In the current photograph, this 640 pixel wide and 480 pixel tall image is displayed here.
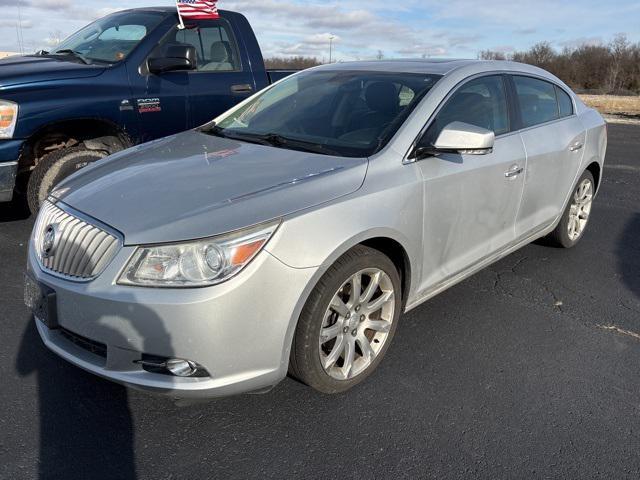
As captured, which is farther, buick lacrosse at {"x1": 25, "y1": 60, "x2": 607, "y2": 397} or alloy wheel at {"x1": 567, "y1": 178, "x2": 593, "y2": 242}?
alloy wheel at {"x1": 567, "y1": 178, "x2": 593, "y2": 242}

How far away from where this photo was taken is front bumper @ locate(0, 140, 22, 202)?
14.3 feet

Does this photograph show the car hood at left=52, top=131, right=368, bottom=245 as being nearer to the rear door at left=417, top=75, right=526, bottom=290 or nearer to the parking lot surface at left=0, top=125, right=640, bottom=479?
the rear door at left=417, top=75, right=526, bottom=290

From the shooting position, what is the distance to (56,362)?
3000 mm

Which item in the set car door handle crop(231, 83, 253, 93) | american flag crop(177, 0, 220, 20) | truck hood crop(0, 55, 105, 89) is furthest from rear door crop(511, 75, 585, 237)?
truck hood crop(0, 55, 105, 89)

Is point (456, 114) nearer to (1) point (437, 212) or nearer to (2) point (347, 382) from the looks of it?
(1) point (437, 212)

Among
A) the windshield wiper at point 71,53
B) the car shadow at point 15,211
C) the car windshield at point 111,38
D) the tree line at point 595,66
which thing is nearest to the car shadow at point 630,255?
the car windshield at point 111,38

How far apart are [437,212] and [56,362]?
7.46 ft

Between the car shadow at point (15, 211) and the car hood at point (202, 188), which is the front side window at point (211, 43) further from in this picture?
the car hood at point (202, 188)

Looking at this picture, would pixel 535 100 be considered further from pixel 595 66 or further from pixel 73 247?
pixel 595 66

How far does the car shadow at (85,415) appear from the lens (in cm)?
221

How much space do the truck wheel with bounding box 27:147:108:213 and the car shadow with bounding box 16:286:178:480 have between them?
2116 millimetres

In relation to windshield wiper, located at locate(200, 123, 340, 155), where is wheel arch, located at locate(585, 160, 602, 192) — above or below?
below

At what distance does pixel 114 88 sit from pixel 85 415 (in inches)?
127

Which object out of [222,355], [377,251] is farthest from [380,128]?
[222,355]
